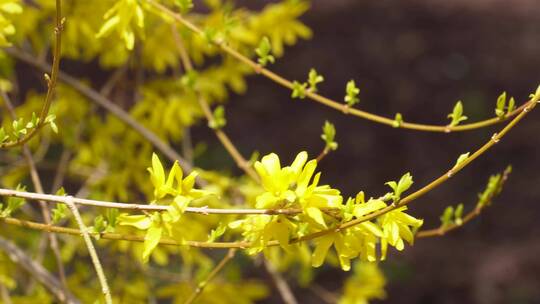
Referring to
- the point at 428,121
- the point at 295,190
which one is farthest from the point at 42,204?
the point at 428,121

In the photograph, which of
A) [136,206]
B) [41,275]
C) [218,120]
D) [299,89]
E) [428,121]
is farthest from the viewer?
[428,121]

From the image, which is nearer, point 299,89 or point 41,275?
point 299,89

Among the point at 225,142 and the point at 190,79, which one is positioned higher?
the point at 190,79

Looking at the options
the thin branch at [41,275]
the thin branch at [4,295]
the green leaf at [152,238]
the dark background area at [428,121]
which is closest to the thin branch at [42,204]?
the thin branch at [41,275]

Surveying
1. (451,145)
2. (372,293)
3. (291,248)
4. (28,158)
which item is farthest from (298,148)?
(291,248)

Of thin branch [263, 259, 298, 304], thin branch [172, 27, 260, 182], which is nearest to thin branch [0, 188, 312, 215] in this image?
thin branch [172, 27, 260, 182]

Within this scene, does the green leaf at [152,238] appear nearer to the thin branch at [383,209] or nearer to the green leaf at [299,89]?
the thin branch at [383,209]

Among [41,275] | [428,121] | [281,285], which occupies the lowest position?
[41,275]

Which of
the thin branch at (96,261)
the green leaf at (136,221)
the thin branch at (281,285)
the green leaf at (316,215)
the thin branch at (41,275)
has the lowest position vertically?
the thin branch at (96,261)

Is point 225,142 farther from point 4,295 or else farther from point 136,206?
point 136,206
